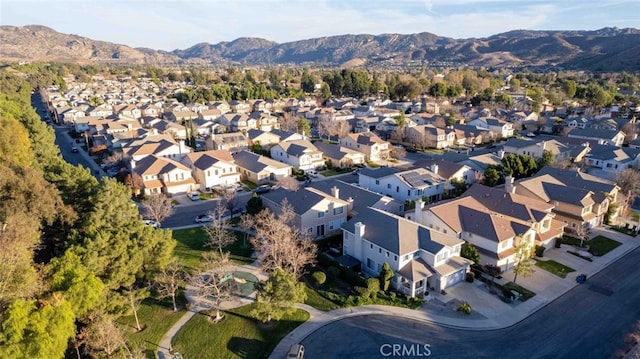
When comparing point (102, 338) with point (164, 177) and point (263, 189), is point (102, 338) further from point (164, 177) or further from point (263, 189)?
point (263, 189)

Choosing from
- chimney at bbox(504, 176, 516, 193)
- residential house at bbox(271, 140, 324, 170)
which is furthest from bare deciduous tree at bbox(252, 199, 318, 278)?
residential house at bbox(271, 140, 324, 170)

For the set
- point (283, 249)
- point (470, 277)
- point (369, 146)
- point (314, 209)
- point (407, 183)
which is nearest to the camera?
point (283, 249)

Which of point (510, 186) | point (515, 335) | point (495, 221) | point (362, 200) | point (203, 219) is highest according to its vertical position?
point (510, 186)

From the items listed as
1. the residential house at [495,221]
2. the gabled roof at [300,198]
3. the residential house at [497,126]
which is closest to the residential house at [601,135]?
the residential house at [497,126]

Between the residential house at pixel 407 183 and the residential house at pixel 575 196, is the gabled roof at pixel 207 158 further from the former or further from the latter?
the residential house at pixel 575 196

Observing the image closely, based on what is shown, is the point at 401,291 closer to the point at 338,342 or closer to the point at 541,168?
the point at 338,342

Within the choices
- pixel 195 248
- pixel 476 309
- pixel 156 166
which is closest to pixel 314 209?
pixel 195 248
